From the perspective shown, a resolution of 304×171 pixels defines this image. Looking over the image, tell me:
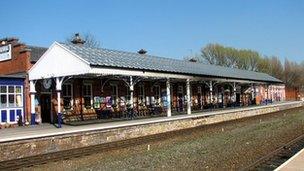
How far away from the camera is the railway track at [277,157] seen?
12062mm

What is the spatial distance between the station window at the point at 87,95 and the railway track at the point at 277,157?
15411 millimetres

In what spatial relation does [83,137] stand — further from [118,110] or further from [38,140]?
[118,110]

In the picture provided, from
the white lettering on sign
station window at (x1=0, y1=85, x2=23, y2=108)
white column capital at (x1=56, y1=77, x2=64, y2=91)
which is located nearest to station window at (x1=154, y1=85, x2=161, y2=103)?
the white lettering on sign

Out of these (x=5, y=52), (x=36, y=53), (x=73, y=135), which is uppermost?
(x=5, y=52)

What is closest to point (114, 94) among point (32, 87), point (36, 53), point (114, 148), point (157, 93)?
point (36, 53)

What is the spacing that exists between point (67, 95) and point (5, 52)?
6.15 m

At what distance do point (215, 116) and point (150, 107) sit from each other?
17.6 ft

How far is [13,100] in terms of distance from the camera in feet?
87.8

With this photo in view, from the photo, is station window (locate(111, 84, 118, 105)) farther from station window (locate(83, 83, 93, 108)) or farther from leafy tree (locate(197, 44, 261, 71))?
leafy tree (locate(197, 44, 261, 71))

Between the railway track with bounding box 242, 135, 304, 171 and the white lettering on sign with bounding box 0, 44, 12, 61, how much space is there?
20.2m

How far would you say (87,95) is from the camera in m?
29.7

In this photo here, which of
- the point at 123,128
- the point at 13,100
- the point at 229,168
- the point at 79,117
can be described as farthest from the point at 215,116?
the point at 229,168

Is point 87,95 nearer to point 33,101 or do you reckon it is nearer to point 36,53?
point 33,101

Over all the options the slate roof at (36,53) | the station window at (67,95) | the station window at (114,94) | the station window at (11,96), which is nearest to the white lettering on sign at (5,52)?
the slate roof at (36,53)
